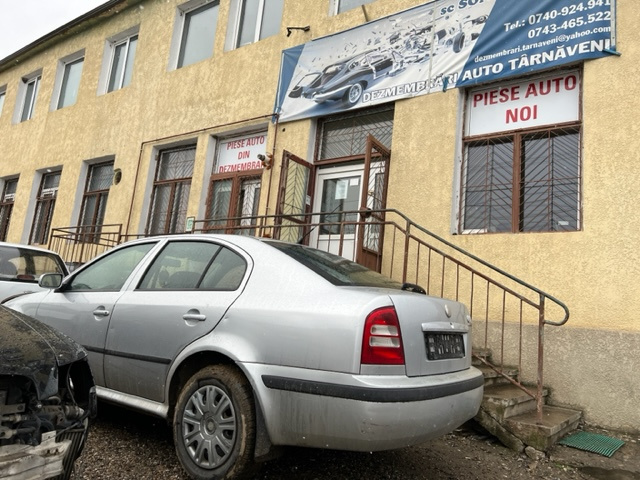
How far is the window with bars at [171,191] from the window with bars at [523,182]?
5788 millimetres

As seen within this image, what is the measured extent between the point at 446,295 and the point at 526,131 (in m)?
2.36

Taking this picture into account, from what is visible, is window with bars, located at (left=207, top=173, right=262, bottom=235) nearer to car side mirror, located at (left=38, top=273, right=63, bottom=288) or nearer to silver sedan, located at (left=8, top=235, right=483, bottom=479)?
car side mirror, located at (left=38, top=273, right=63, bottom=288)

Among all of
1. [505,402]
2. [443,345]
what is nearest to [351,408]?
[443,345]

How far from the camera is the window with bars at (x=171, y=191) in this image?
387 inches

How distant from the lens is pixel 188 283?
10.7 feet

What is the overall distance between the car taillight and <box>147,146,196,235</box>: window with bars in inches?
303

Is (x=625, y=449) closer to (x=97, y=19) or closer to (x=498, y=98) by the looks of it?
(x=498, y=98)

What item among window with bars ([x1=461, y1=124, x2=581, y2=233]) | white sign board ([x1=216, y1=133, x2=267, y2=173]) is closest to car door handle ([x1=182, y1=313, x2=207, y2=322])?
window with bars ([x1=461, y1=124, x2=581, y2=233])

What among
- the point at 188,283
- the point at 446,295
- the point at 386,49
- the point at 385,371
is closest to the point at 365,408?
the point at 385,371

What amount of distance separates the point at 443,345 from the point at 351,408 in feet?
2.55

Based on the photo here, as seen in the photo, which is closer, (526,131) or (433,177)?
(526,131)

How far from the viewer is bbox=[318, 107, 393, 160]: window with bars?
752 cm

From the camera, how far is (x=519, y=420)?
410 cm

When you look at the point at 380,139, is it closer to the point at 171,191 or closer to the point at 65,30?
the point at 171,191
